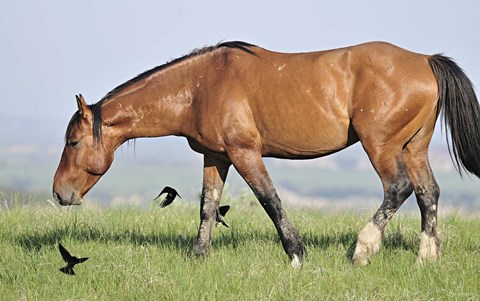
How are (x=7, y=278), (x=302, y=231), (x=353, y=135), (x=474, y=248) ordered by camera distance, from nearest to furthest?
(x=7, y=278) → (x=353, y=135) → (x=474, y=248) → (x=302, y=231)

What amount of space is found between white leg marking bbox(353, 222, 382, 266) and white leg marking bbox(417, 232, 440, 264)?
17.8 inches

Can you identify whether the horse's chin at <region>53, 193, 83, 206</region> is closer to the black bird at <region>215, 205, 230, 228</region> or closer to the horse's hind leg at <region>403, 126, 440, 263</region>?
the black bird at <region>215, 205, 230, 228</region>

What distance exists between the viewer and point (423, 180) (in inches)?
290

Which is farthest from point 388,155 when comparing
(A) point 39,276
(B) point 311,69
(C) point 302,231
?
(A) point 39,276

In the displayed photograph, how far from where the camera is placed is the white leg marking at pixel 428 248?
700cm

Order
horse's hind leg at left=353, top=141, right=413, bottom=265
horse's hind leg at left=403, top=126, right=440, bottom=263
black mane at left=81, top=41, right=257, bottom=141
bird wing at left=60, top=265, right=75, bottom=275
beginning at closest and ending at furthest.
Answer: bird wing at left=60, top=265, right=75, bottom=275, horse's hind leg at left=353, top=141, right=413, bottom=265, horse's hind leg at left=403, top=126, right=440, bottom=263, black mane at left=81, top=41, right=257, bottom=141

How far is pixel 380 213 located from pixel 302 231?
79.0 inches

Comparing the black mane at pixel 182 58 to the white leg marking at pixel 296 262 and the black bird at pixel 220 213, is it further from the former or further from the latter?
the white leg marking at pixel 296 262

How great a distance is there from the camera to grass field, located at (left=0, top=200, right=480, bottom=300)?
19.4 ft

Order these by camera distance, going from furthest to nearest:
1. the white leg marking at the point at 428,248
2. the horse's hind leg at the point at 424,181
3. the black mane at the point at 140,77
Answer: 1. the black mane at the point at 140,77
2. the horse's hind leg at the point at 424,181
3. the white leg marking at the point at 428,248

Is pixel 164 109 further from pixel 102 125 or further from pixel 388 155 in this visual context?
pixel 388 155

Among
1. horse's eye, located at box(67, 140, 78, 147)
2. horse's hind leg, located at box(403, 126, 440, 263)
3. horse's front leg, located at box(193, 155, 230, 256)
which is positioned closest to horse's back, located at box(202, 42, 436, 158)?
horse's hind leg, located at box(403, 126, 440, 263)

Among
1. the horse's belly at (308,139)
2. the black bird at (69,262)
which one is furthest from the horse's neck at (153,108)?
the black bird at (69,262)

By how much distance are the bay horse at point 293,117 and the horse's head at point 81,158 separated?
0.4 inches
